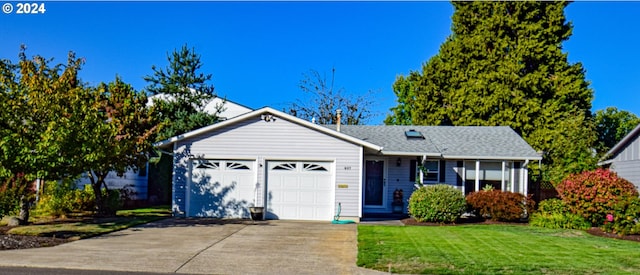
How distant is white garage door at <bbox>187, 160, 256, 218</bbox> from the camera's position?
18172 millimetres

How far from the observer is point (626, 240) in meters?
14.0

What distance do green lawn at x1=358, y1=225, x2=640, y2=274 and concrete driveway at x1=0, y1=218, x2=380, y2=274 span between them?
0.75 m

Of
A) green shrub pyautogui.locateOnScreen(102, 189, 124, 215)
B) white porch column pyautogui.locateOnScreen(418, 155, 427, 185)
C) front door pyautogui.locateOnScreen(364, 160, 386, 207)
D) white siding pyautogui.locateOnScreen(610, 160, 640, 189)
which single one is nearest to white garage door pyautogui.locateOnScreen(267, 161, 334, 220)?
front door pyautogui.locateOnScreen(364, 160, 386, 207)

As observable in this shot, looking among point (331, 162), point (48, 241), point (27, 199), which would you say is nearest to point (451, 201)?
point (331, 162)

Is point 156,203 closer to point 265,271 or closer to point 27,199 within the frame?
point 27,199

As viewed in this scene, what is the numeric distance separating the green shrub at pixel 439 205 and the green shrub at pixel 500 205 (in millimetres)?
1046

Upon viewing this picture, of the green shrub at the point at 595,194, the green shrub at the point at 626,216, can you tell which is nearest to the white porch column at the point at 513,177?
the green shrub at the point at 595,194

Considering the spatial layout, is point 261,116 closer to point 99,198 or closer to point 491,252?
point 99,198

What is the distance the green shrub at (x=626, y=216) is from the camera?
47.6 feet

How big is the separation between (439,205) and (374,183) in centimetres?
421

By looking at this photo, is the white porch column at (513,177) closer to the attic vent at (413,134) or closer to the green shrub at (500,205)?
the green shrub at (500,205)

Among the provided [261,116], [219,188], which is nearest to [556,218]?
[261,116]

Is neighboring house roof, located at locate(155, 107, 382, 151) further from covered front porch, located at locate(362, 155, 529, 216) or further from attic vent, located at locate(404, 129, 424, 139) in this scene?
attic vent, located at locate(404, 129, 424, 139)

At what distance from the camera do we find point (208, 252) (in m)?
10.7
